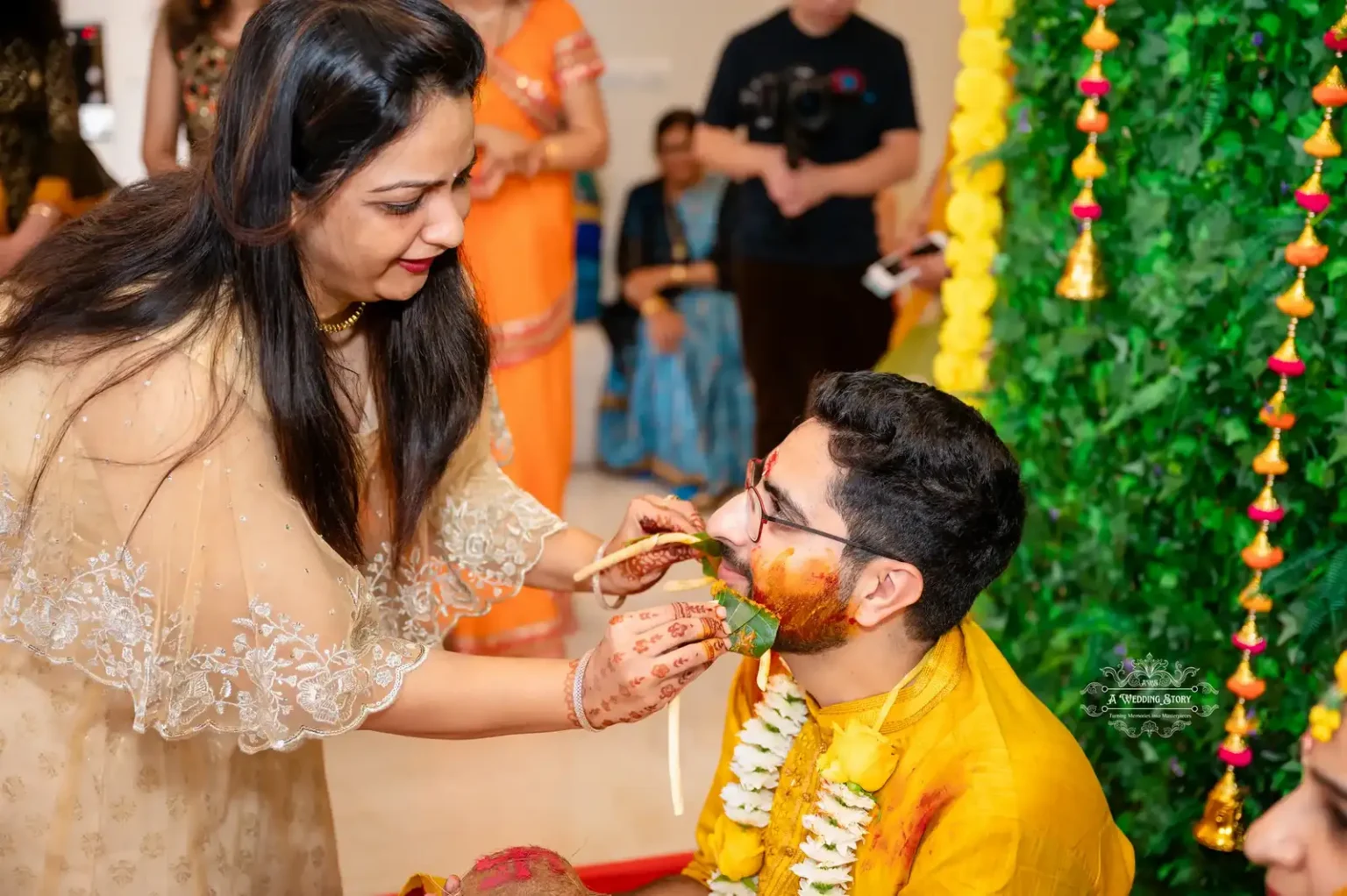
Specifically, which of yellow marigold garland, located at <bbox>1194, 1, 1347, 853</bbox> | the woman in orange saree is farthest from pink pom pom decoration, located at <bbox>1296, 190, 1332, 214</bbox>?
the woman in orange saree

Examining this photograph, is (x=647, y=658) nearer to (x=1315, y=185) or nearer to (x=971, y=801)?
(x=971, y=801)

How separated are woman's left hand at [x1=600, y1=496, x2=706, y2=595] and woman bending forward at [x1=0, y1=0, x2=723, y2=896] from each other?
361 mm

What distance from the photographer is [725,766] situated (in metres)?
2.23

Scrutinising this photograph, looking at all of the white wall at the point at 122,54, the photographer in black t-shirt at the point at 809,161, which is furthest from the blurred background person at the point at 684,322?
the white wall at the point at 122,54

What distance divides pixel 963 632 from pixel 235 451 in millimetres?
1126

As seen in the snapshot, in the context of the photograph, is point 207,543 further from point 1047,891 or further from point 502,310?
point 502,310

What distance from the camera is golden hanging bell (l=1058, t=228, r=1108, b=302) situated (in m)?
2.58

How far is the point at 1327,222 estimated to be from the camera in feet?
7.04

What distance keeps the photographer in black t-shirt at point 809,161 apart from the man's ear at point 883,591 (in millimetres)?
2941

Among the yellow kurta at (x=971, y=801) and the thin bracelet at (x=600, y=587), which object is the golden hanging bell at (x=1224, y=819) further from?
the thin bracelet at (x=600, y=587)

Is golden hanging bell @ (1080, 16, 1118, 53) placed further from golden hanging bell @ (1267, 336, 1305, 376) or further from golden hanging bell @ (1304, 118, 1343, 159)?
golden hanging bell @ (1267, 336, 1305, 376)

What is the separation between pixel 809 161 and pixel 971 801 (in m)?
3.26

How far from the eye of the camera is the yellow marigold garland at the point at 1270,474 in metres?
2.08

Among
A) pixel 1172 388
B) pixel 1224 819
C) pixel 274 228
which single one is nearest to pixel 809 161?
pixel 1172 388
